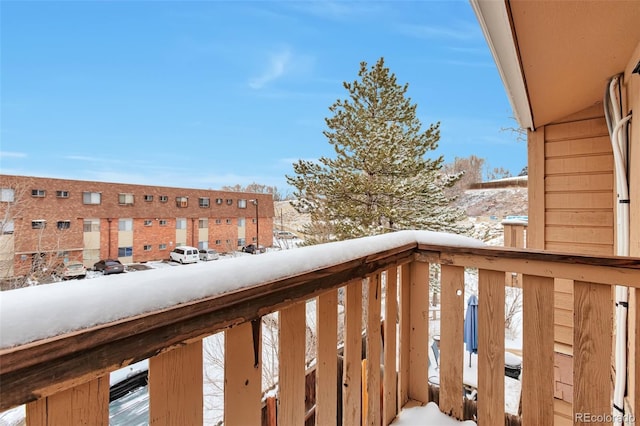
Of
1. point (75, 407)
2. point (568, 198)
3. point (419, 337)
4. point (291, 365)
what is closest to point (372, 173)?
point (568, 198)

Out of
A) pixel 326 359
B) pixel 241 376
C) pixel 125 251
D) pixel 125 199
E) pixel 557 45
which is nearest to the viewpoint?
pixel 241 376

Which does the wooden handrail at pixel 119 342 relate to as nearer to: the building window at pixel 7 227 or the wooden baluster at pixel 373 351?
the wooden baluster at pixel 373 351

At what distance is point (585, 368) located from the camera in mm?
1021

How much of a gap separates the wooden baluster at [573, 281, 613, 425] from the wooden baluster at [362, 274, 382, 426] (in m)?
0.64

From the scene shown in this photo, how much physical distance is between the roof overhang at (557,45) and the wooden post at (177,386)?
138cm

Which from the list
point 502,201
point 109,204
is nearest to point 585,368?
point 109,204

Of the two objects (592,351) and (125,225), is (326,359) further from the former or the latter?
(125,225)

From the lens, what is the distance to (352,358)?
1.05 m

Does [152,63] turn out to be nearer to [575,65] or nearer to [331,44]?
[331,44]

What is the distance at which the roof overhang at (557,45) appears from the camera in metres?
1.21

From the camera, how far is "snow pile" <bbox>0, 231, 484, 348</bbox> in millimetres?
385

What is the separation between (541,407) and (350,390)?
0.69 metres

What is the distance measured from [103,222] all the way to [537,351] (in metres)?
7.91

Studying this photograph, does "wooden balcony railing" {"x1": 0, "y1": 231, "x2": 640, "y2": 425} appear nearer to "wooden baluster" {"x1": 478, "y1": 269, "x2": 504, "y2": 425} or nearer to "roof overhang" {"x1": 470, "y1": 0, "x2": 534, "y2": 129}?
"wooden baluster" {"x1": 478, "y1": 269, "x2": 504, "y2": 425}
